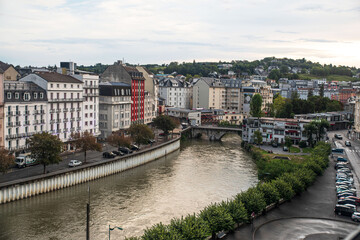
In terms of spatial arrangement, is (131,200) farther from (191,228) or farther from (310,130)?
(310,130)

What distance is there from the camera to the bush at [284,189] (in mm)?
30562

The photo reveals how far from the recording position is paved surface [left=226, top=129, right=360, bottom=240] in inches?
958

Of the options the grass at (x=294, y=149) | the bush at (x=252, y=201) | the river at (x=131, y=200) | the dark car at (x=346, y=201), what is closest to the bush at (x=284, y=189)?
the bush at (x=252, y=201)

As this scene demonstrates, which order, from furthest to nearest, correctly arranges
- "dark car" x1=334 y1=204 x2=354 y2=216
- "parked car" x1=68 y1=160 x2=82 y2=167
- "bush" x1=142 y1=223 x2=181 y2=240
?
1. "parked car" x1=68 y1=160 x2=82 y2=167
2. "dark car" x1=334 y1=204 x2=354 y2=216
3. "bush" x1=142 y1=223 x2=181 y2=240

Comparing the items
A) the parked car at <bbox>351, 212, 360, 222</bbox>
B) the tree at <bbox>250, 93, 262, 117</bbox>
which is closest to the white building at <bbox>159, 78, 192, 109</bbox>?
the tree at <bbox>250, 93, 262, 117</bbox>

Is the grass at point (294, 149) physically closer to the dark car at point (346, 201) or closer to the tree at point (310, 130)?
the tree at point (310, 130)

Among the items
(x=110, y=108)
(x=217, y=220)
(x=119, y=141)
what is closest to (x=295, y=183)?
(x=217, y=220)

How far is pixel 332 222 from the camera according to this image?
27234 mm

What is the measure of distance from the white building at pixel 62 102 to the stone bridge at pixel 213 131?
33.8 meters

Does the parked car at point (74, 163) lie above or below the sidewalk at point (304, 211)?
above

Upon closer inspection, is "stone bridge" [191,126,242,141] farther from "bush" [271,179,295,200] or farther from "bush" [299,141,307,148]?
"bush" [271,179,295,200]

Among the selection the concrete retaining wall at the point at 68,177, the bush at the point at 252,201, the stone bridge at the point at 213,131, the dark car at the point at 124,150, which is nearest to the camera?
the bush at the point at 252,201

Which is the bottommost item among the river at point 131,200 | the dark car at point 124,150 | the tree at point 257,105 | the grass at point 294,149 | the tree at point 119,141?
the river at point 131,200

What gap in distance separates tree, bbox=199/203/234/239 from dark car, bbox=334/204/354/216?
10.4 metres
